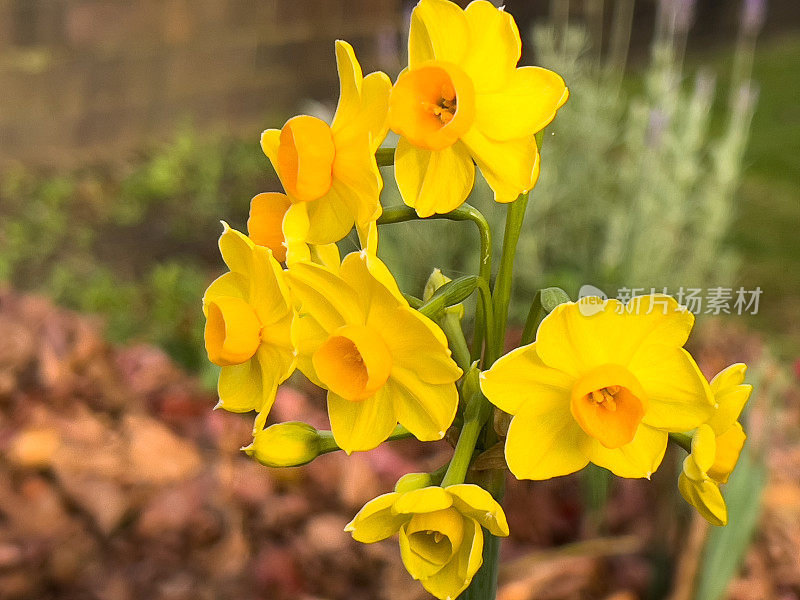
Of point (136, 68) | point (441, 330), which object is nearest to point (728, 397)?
point (441, 330)

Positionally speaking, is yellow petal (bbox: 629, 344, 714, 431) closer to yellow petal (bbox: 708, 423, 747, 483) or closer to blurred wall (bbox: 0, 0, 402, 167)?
yellow petal (bbox: 708, 423, 747, 483)

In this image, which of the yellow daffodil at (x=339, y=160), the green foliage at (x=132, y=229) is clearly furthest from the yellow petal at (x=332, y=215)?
the green foliage at (x=132, y=229)

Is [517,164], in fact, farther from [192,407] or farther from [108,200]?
[108,200]

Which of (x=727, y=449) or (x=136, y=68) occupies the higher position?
(x=727, y=449)

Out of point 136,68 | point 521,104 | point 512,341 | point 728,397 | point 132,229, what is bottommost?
point 132,229

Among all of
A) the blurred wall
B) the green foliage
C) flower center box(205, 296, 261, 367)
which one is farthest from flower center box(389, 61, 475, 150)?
the blurred wall

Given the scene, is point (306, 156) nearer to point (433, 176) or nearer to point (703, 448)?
point (433, 176)
